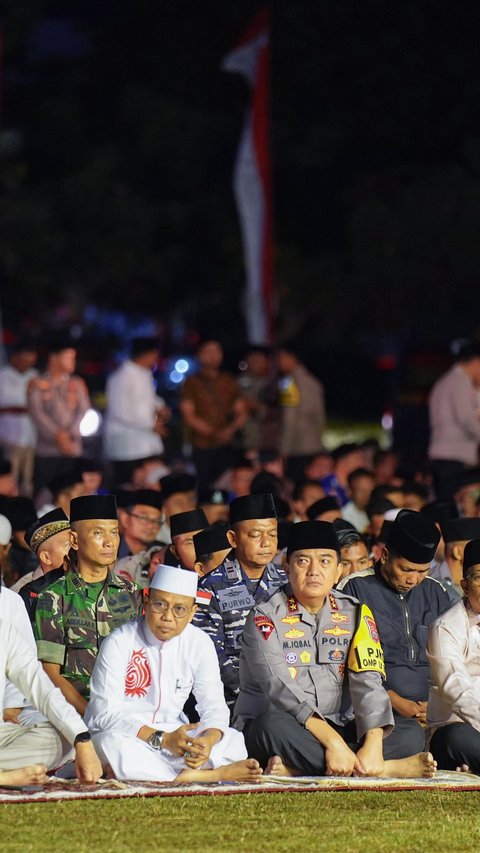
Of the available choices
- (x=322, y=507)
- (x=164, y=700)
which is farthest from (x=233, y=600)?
(x=322, y=507)

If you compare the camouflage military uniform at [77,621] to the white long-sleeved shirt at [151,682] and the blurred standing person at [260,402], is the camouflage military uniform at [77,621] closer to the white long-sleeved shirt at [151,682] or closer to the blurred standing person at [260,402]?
the white long-sleeved shirt at [151,682]

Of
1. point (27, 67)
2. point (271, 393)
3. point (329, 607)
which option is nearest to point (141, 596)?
point (329, 607)

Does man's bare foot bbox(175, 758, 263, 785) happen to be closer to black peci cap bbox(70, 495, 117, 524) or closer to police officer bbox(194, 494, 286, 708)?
police officer bbox(194, 494, 286, 708)

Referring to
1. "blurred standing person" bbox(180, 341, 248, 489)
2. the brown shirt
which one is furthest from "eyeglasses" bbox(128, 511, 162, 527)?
the brown shirt

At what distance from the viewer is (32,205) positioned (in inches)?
1677

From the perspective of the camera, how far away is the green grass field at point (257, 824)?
6.53m

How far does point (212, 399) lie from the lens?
16.0 metres

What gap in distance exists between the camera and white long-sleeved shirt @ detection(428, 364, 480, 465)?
15.0 m

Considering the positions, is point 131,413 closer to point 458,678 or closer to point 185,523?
point 185,523

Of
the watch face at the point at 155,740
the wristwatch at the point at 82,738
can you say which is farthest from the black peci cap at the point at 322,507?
the wristwatch at the point at 82,738

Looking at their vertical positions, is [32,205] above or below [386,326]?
above

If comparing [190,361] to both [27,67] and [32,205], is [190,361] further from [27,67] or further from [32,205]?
[27,67]

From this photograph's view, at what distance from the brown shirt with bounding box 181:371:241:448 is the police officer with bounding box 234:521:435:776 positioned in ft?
25.7

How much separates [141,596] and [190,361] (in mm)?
19353
